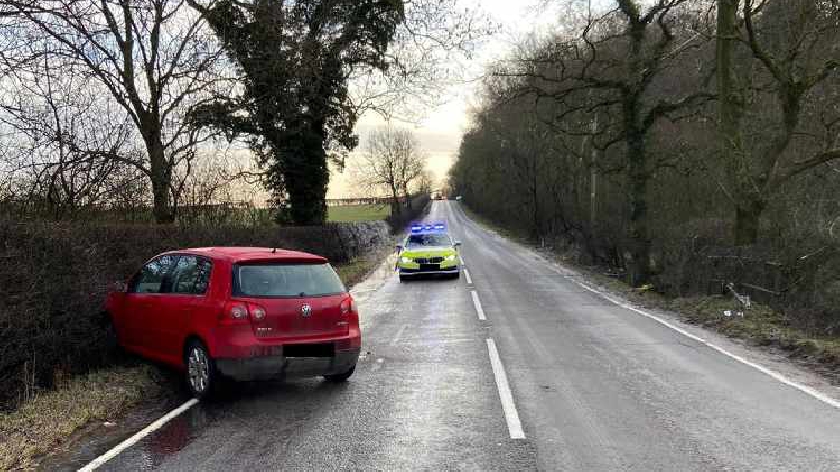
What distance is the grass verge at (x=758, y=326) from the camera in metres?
9.10

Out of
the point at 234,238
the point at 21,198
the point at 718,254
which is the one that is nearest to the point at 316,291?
the point at 21,198

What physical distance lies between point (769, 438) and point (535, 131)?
33152mm

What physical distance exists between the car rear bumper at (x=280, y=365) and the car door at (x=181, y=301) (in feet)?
2.58

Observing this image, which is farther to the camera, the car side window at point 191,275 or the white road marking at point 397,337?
the white road marking at point 397,337

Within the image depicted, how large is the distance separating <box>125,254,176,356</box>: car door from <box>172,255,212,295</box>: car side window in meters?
0.20

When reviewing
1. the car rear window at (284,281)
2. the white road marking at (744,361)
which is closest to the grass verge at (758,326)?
the white road marking at (744,361)

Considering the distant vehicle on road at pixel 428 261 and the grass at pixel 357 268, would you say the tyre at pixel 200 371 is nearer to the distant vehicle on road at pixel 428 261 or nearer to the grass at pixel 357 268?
the grass at pixel 357 268

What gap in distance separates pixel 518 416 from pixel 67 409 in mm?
4345

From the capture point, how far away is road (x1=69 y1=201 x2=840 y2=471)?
16.4 ft

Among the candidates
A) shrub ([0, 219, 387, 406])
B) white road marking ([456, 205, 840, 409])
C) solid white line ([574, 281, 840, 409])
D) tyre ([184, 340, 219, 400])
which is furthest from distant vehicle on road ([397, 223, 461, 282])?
tyre ([184, 340, 219, 400])

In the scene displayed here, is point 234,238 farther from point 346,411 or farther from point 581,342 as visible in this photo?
point 346,411

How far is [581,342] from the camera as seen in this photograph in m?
10.2

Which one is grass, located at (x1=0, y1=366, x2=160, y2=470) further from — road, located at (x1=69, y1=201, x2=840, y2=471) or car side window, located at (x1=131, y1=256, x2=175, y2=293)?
car side window, located at (x1=131, y1=256, x2=175, y2=293)

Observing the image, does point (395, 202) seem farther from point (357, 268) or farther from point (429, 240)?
point (429, 240)
